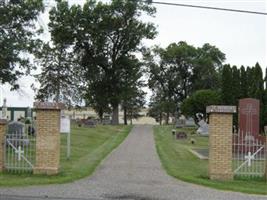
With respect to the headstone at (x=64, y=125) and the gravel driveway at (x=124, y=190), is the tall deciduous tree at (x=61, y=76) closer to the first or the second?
the headstone at (x=64, y=125)

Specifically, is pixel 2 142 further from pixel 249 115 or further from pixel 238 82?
pixel 238 82

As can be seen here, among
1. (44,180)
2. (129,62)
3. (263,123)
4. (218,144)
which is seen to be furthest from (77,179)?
(129,62)

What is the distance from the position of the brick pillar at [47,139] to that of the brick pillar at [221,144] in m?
4.81

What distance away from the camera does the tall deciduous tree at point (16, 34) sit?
26.4m

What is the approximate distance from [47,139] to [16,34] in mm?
12116

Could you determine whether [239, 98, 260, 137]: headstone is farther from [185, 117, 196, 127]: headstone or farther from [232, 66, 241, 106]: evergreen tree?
[185, 117, 196, 127]: headstone

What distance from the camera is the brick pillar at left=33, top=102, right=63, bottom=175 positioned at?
1692 cm

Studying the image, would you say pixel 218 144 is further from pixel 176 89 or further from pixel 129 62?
pixel 176 89

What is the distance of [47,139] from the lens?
17.0 meters

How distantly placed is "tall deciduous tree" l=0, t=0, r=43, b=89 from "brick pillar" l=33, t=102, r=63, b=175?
982 centimetres

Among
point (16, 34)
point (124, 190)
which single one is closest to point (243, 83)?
point (16, 34)

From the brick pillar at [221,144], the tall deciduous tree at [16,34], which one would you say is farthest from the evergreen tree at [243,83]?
the brick pillar at [221,144]

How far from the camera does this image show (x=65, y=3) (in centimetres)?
7075

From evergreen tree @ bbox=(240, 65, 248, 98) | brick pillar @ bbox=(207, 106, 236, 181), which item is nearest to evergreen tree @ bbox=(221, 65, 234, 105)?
evergreen tree @ bbox=(240, 65, 248, 98)
